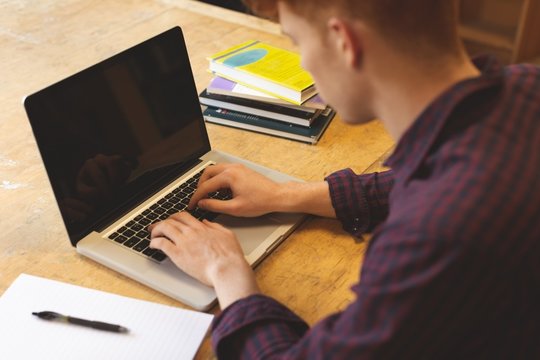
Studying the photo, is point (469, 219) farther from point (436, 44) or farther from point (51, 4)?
point (51, 4)

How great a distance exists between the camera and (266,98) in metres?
1.43

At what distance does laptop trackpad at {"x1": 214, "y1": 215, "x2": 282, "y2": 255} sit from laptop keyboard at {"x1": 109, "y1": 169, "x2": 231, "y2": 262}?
0.11 feet

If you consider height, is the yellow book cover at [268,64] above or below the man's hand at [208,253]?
above

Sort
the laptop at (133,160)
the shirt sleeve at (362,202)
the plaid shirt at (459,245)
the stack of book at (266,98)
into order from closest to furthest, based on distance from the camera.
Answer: the plaid shirt at (459,245), the laptop at (133,160), the shirt sleeve at (362,202), the stack of book at (266,98)

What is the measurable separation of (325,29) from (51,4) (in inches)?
62.2

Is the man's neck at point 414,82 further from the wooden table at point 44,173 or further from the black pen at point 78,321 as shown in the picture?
the black pen at point 78,321

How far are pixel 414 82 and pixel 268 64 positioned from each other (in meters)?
0.78

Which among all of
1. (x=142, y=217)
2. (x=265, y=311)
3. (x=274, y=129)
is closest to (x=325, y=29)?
(x=265, y=311)

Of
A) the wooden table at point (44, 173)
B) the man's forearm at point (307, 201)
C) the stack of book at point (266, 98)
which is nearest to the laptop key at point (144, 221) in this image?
the wooden table at point (44, 173)

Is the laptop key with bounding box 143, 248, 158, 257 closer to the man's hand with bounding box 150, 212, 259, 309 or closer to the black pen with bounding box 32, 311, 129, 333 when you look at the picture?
the man's hand with bounding box 150, 212, 259, 309

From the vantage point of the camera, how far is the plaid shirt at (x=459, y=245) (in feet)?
2.15

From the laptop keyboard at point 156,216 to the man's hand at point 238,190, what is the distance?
21mm

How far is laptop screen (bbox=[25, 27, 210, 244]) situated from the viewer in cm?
105

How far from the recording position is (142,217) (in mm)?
1169
